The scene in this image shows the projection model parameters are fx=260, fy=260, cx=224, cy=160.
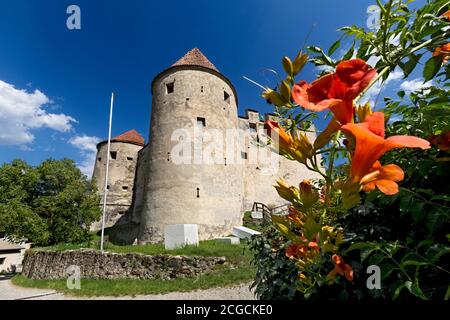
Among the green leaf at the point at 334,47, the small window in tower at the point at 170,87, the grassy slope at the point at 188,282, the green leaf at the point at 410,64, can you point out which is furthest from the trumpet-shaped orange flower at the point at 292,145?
the small window in tower at the point at 170,87

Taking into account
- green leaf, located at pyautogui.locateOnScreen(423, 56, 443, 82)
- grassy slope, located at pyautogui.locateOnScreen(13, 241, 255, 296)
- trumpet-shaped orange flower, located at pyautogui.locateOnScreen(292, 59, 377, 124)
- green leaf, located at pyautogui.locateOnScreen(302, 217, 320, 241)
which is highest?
green leaf, located at pyautogui.locateOnScreen(423, 56, 443, 82)

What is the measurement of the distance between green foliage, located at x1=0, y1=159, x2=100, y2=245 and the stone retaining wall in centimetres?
500

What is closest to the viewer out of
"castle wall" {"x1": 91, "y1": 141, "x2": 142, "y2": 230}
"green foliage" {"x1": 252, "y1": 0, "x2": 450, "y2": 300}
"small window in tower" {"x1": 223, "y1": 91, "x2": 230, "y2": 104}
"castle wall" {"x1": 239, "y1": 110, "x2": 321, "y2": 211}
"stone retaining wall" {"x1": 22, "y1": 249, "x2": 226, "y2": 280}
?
"green foliage" {"x1": 252, "y1": 0, "x2": 450, "y2": 300}

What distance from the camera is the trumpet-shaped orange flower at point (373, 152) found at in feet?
1.51

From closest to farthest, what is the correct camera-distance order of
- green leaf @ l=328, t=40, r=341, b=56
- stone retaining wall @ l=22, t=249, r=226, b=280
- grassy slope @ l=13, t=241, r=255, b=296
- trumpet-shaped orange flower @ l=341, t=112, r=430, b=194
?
trumpet-shaped orange flower @ l=341, t=112, r=430, b=194, green leaf @ l=328, t=40, r=341, b=56, grassy slope @ l=13, t=241, r=255, b=296, stone retaining wall @ l=22, t=249, r=226, b=280

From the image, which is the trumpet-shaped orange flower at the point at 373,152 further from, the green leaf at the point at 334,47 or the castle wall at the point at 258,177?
the castle wall at the point at 258,177

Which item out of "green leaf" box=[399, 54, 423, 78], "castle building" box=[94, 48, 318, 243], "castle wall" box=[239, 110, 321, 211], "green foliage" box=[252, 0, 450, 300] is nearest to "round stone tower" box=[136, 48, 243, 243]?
"castle building" box=[94, 48, 318, 243]

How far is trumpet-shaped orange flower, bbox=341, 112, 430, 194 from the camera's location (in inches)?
18.1

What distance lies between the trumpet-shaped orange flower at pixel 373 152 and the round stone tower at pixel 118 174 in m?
25.0

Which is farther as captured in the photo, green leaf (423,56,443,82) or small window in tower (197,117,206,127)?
small window in tower (197,117,206,127)

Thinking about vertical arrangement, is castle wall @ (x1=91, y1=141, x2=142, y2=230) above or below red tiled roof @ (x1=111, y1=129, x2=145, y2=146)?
below

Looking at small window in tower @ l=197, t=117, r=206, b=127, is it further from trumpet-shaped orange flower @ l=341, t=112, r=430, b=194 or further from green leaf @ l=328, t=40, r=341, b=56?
trumpet-shaped orange flower @ l=341, t=112, r=430, b=194

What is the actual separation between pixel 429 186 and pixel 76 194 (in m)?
22.6

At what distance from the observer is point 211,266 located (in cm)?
986
